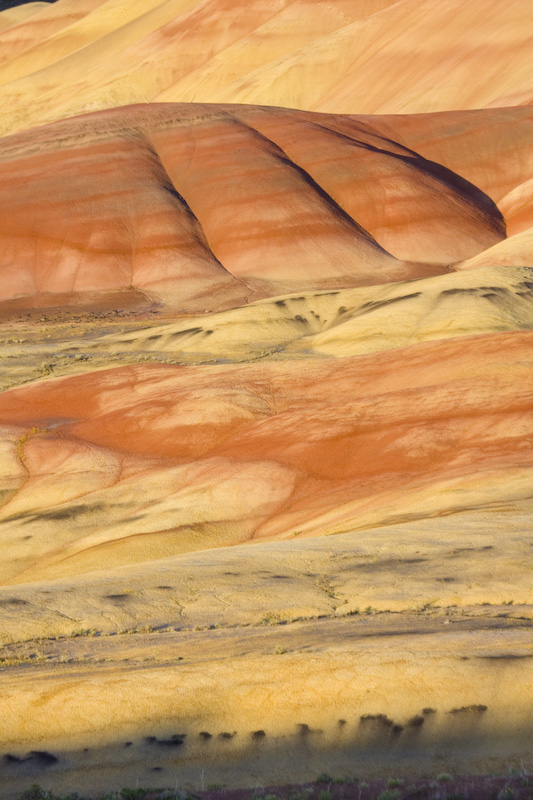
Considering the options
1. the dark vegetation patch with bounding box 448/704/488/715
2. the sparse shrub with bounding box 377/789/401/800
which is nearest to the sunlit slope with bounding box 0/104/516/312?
the dark vegetation patch with bounding box 448/704/488/715

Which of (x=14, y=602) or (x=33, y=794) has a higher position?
(x=33, y=794)

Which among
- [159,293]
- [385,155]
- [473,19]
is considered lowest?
[159,293]

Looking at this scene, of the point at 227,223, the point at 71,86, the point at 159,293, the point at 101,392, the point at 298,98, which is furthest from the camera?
the point at 71,86

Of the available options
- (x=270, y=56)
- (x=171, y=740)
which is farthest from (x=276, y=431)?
(x=270, y=56)

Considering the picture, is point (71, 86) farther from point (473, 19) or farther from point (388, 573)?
point (388, 573)

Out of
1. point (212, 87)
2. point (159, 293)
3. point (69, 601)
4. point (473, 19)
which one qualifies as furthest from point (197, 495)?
point (212, 87)

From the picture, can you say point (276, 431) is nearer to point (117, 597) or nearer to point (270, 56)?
point (117, 597)

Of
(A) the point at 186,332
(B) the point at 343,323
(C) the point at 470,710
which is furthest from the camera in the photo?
(A) the point at 186,332

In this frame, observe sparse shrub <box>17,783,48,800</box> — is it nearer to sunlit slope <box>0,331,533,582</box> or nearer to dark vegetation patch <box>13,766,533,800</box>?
dark vegetation patch <box>13,766,533,800</box>
